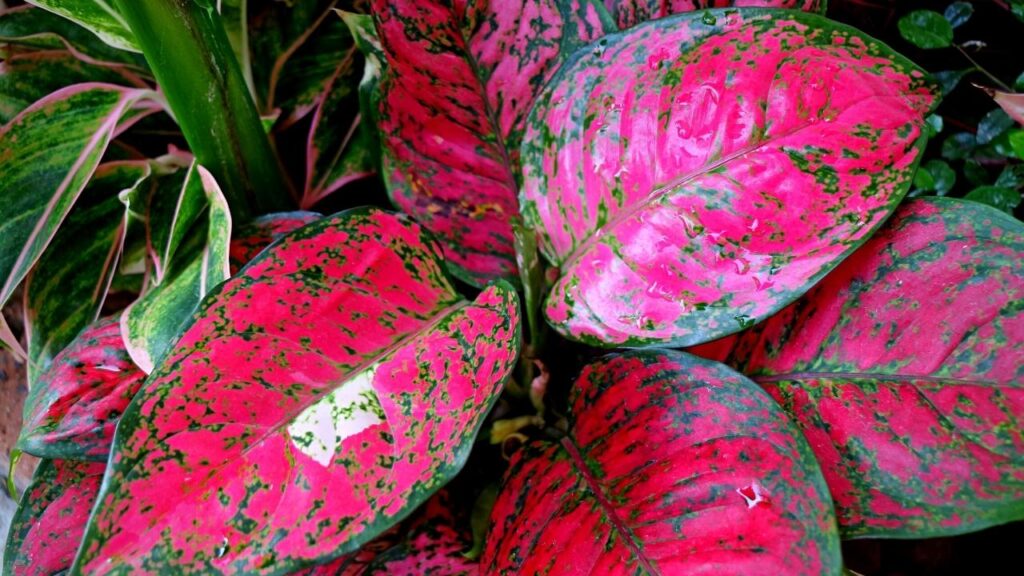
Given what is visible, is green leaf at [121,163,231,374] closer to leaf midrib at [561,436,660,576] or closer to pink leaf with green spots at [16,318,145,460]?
pink leaf with green spots at [16,318,145,460]

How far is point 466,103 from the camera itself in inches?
29.0

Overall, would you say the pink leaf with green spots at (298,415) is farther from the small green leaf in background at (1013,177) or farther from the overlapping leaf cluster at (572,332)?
the small green leaf in background at (1013,177)

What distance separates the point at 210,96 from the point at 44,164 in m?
0.22

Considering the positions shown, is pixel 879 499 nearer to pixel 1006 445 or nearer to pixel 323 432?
pixel 1006 445

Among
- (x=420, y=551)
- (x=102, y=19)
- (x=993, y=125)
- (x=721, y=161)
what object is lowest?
(x=420, y=551)

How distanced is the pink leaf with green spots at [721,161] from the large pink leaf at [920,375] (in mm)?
72

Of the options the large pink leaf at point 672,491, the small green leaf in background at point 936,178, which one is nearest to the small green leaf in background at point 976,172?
the small green leaf in background at point 936,178

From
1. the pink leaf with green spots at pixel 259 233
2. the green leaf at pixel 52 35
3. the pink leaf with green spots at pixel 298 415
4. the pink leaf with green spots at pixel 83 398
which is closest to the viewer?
the pink leaf with green spots at pixel 298 415

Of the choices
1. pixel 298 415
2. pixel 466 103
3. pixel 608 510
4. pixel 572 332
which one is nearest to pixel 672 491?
pixel 608 510

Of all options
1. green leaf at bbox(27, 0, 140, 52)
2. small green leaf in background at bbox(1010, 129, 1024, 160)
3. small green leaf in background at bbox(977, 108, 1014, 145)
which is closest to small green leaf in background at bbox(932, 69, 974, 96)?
small green leaf in background at bbox(977, 108, 1014, 145)

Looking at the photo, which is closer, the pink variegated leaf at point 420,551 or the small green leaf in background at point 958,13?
the pink variegated leaf at point 420,551

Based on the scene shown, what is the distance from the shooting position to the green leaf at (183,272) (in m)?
0.69

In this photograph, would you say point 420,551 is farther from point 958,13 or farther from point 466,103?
point 958,13

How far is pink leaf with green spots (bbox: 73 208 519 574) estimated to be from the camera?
52cm
